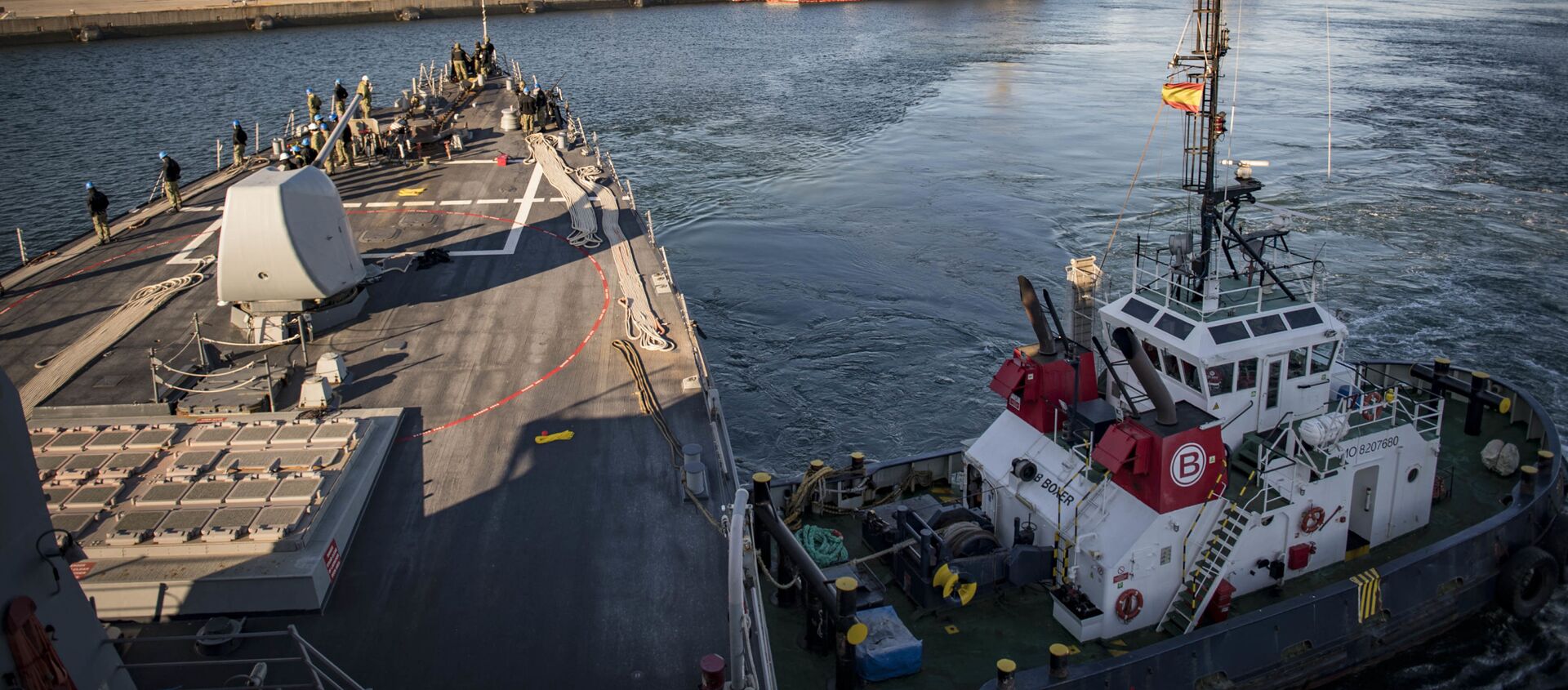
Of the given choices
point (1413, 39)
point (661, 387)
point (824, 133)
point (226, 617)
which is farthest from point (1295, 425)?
point (1413, 39)

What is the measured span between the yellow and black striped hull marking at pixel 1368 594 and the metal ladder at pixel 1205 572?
7.29 ft

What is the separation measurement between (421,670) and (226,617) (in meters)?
2.82

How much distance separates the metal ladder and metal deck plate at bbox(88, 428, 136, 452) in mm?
16681

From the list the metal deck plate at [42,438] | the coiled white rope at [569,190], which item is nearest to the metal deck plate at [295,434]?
the metal deck plate at [42,438]

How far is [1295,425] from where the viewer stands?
61.4ft

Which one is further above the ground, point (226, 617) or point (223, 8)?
point (223, 8)

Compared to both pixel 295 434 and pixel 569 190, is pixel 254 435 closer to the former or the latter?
pixel 295 434

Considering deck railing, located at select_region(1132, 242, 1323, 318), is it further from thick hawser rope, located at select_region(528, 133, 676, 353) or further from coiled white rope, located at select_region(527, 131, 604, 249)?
coiled white rope, located at select_region(527, 131, 604, 249)

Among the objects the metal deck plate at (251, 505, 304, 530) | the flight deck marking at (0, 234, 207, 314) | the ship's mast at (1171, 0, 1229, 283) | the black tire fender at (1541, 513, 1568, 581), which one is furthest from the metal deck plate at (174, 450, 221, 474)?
the black tire fender at (1541, 513, 1568, 581)

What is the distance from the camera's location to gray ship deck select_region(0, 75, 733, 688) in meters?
13.7

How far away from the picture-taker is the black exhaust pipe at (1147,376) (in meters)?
16.4

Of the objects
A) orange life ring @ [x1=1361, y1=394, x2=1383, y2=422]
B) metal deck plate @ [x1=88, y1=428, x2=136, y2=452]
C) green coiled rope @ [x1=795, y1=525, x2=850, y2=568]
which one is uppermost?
metal deck plate @ [x1=88, y1=428, x2=136, y2=452]

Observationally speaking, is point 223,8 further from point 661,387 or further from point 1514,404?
point 1514,404

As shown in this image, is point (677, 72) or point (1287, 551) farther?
point (677, 72)
